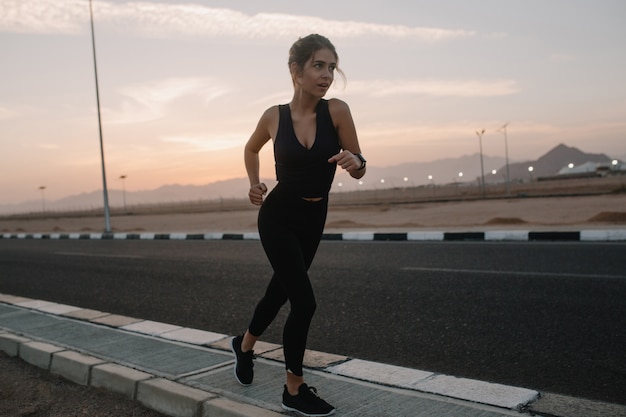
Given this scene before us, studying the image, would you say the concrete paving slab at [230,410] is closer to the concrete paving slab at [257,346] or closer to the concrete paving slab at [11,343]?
the concrete paving slab at [257,346]

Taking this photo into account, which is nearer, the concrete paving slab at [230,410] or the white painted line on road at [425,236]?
the concrete paving slab at [230,410]

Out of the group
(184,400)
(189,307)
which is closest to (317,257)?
(189,307)

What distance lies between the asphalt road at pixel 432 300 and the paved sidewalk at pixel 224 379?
1.69 feet

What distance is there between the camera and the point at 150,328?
536 cm

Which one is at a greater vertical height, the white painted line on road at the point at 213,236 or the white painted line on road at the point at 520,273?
the white painted line on road at the point at 213,236

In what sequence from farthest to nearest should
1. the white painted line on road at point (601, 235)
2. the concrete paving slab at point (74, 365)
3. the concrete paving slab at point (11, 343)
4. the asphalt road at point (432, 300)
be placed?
the white painted line on road at point (601, 235)
the concrete paving slab at point (11, 343)
the asphalt road at point (432, 300)
the concrete paving slab at point (74, 365)

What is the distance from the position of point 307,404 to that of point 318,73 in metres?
1.68

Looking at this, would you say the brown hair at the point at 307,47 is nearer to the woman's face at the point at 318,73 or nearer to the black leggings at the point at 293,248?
the woman's face at the point at 318,73

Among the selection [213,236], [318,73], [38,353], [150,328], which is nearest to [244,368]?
[318,73]

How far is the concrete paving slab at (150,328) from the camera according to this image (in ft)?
17.1

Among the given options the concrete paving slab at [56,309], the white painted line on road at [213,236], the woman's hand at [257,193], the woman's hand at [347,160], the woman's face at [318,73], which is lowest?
the concrete paving slab at [56,309]

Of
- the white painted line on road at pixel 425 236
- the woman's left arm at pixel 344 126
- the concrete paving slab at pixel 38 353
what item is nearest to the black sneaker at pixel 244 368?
the woman's left arm at pixel 344 126

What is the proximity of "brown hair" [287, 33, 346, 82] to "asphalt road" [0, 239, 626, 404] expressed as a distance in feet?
7.58

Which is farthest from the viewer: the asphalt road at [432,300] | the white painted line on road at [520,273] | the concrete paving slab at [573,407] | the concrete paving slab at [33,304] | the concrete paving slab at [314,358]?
the white painted line on road at [520,273]
